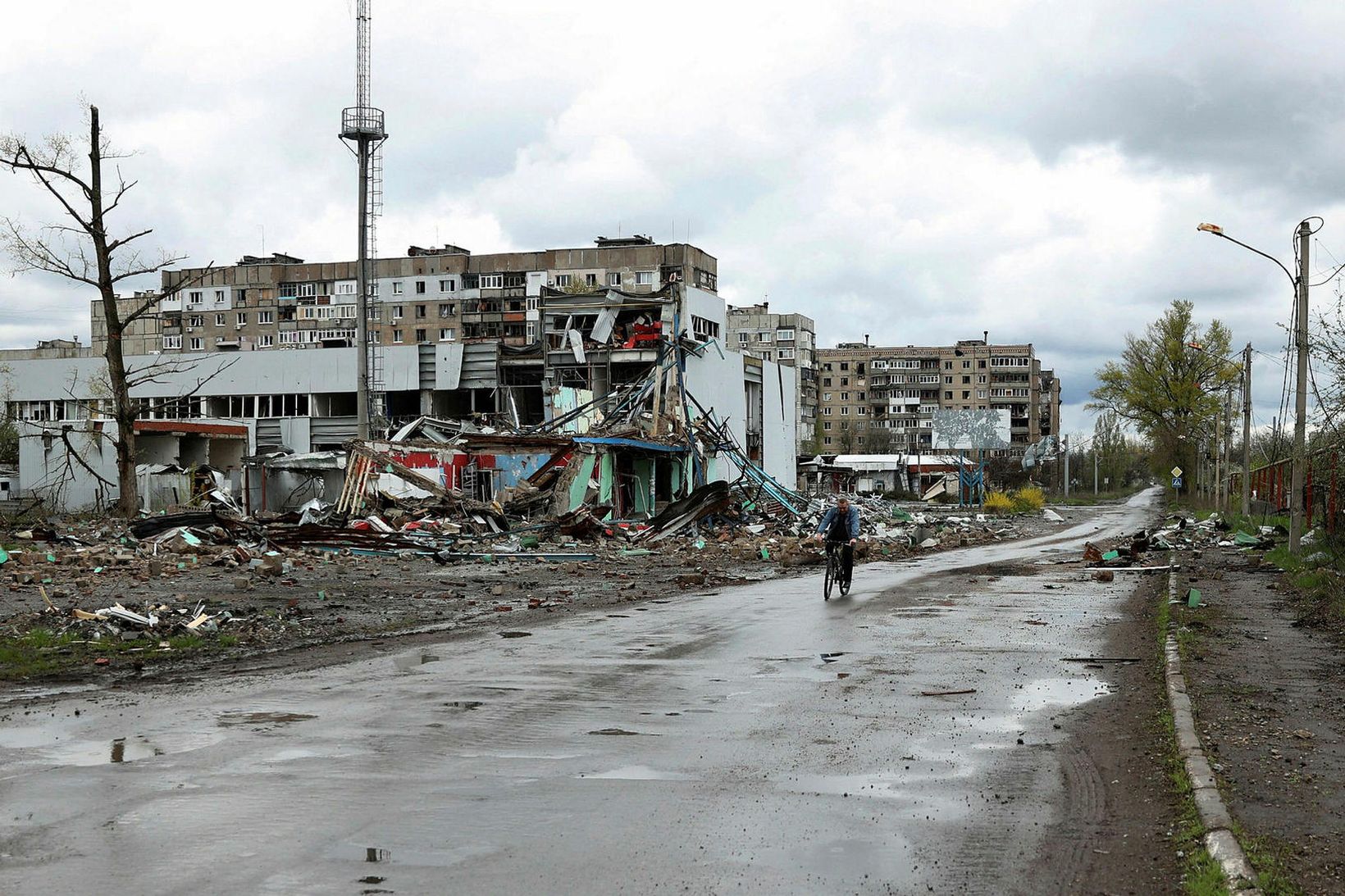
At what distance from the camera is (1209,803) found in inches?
259

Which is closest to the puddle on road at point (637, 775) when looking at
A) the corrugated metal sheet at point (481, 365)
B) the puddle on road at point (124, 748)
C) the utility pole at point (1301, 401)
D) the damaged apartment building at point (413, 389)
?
the puddle on road at point (124, 748)

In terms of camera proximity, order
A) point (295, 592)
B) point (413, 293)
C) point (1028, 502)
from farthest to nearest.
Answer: point (413, 293), point (1028, 502), point (295, 592)

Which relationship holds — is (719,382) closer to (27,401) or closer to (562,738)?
(27,401)

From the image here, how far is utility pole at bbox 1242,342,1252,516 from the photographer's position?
46750 millimetres

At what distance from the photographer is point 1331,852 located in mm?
5793

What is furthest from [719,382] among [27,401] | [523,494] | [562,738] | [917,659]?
[562,738]

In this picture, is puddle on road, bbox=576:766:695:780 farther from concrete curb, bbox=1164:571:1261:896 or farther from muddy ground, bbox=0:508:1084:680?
muddy ground, bbox=0:508:1084:680

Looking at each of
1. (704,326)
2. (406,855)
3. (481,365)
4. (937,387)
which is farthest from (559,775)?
(937,387)

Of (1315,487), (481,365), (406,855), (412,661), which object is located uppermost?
(481,365)

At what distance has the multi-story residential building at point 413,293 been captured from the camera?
103 metres

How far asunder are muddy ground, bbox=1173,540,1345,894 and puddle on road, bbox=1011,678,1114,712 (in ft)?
2.62

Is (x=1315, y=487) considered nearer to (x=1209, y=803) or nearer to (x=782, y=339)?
(x=1209, y=803)

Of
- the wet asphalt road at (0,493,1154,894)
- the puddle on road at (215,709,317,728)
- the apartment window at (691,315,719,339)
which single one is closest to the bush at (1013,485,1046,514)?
the apartment window at (691,315,719,339)

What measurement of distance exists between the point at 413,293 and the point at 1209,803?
105774 millimetres
